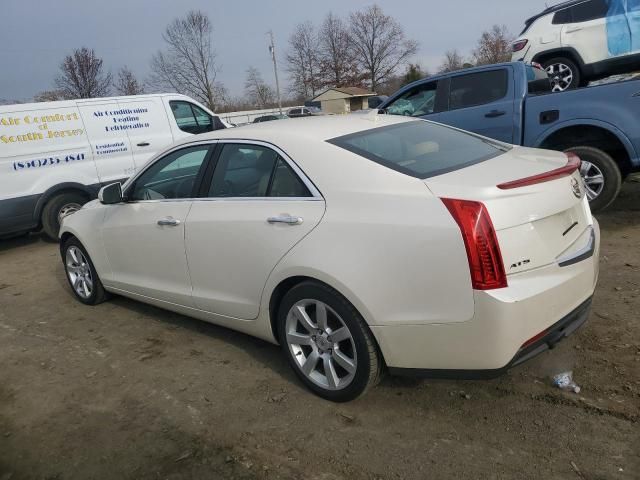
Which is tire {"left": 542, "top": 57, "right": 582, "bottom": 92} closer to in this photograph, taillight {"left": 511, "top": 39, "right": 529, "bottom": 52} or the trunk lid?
taillight {"left": 511, "top": 39, "right": 529, "bottom": 52}

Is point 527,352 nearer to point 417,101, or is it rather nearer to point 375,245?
point 375,245

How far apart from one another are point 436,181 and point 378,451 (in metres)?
1.36

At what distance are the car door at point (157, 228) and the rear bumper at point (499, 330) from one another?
69.2 inches

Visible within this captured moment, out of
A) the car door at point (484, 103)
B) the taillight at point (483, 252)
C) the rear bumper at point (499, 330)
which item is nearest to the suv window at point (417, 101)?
the car door at point (484, 103)

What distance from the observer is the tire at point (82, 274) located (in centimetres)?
493

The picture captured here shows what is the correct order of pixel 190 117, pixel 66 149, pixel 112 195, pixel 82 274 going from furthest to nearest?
pixel 190 117
pixel 66 149
pixel 82 274
pixel 112 195

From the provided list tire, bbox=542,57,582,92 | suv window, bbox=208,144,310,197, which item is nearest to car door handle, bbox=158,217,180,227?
suv window, bbox=208,144,310,197

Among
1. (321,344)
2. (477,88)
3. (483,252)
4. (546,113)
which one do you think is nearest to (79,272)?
(321,344)

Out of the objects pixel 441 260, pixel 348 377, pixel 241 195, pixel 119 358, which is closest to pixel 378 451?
pixel 348 377

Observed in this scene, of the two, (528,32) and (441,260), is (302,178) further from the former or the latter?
(528,32)

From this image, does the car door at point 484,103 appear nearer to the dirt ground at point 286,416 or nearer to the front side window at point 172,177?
the dirt ground at point 286,416

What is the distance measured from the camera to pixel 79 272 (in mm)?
5125

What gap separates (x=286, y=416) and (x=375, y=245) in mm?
1125

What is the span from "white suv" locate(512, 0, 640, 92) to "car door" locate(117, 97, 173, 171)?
605 cm
